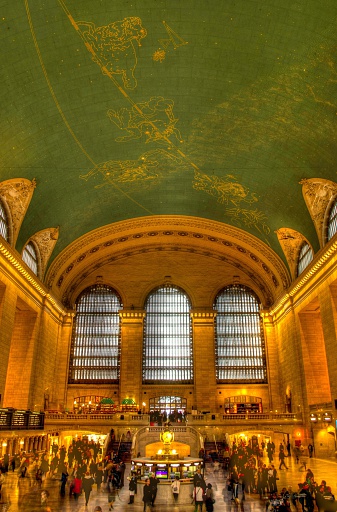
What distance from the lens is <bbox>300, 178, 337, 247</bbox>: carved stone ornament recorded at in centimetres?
2158

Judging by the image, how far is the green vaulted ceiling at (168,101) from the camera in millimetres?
15344

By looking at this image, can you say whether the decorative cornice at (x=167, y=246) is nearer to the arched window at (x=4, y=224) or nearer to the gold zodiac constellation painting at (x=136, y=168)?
the gold zodiac constellation painting at (x=136, y=168)

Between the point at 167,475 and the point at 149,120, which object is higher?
the point at 149,120

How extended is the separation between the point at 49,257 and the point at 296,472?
61.1 feet

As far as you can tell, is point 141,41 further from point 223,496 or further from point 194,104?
point 223,496

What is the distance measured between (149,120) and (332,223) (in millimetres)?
10517

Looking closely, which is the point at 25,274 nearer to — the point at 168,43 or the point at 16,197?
the point at 16,197

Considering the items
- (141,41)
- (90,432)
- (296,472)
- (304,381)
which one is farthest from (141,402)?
(141,41)

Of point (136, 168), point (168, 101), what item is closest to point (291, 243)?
point (136, 168)

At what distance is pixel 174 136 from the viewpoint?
2159 cm

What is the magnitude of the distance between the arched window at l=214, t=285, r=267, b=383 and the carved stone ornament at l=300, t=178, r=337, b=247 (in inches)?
497

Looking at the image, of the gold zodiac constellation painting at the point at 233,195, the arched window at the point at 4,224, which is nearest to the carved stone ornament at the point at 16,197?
the arched window at the point at 4,224

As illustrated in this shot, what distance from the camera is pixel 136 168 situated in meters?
24.3

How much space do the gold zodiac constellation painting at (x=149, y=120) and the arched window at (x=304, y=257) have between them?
10.5 metres
